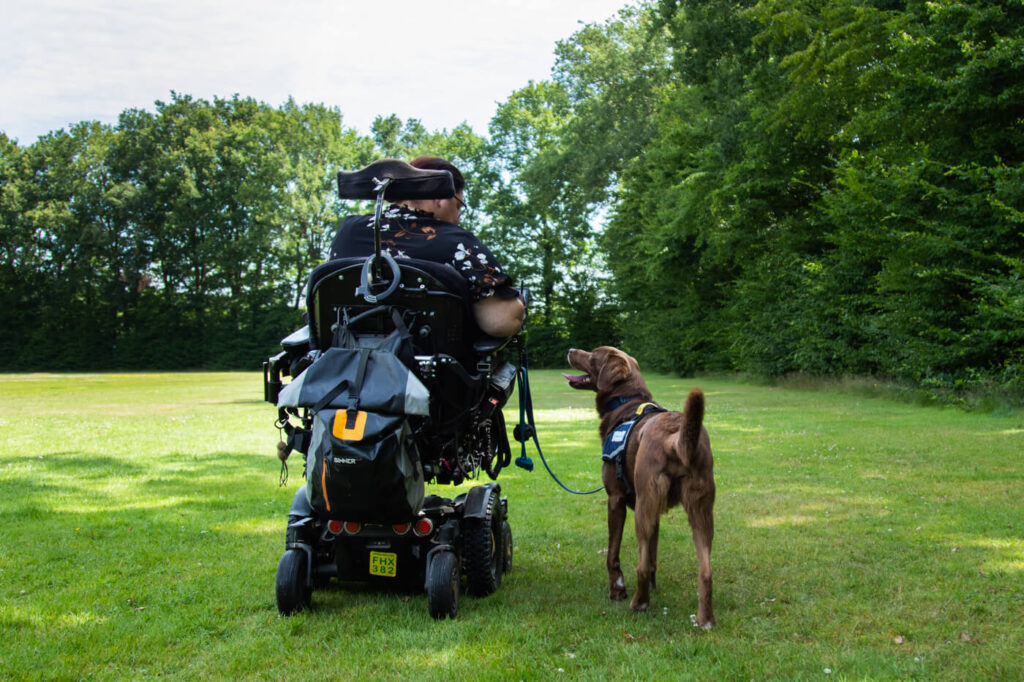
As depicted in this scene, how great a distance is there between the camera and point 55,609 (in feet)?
12.7

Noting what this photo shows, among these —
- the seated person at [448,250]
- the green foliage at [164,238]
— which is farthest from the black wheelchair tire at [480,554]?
the green foliage at [164,238]

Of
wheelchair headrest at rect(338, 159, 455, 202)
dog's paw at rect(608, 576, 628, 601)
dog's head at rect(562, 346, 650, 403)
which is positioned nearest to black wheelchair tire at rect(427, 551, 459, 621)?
dog's paw at rect(608, 576, 628, 601)

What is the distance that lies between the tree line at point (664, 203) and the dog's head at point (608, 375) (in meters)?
0.84

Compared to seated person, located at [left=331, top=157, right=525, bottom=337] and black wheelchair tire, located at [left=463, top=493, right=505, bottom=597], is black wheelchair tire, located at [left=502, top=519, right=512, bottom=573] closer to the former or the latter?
black wheelchair tire, located at [left=463, top=493, right=505, bottom=597]

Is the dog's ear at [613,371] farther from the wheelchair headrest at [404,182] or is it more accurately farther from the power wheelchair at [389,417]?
the wheelchair headrest at [404,182]

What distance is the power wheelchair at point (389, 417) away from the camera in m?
3.25

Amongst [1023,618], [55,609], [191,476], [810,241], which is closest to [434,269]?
[55,609]

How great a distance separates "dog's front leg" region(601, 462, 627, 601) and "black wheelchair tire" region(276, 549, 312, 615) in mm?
1553

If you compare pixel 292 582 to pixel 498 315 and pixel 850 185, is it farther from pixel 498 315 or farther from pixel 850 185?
pixel 850 185

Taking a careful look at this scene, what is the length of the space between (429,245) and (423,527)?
4.49 ft

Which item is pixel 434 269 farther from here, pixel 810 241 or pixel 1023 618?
pixel 810 241

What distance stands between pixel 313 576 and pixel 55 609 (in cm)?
128

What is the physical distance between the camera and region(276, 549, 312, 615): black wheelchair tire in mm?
3705

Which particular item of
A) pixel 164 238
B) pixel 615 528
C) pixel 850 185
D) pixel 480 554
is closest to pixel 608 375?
pixel 615 528
